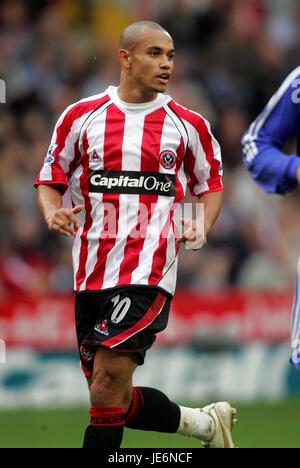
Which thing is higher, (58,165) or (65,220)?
(58,165)

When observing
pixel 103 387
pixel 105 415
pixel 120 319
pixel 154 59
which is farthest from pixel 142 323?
pixel 154 59

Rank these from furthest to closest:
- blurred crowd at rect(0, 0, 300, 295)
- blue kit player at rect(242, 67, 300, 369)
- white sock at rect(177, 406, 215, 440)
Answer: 1. blurred crowd at rect(0, 0, 300, 295)
2. white sock at rect(177, 406, 215, 440)
3. blue kit player at rect(242, 67, 300, 369)

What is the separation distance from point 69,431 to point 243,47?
257 inches

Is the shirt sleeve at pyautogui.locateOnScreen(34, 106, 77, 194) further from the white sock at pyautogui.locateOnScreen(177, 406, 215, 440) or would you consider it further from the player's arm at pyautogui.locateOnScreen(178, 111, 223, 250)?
the white sock at pyautogui.locateOnScreen(177, 406, 215, 440)

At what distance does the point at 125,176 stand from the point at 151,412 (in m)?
1.34

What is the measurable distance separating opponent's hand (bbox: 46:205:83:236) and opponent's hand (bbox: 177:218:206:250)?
552mm

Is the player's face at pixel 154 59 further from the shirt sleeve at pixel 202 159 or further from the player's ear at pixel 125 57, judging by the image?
the shirt sleeve at pixel 202 159

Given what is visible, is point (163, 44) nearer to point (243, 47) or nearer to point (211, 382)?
point (211, 382)

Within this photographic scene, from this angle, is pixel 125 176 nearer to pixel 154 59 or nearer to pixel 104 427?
pixel 154 59

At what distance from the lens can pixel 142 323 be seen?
6.93 meters

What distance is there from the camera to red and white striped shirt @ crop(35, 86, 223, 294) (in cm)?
700

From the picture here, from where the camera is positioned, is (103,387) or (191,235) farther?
(103,387)
